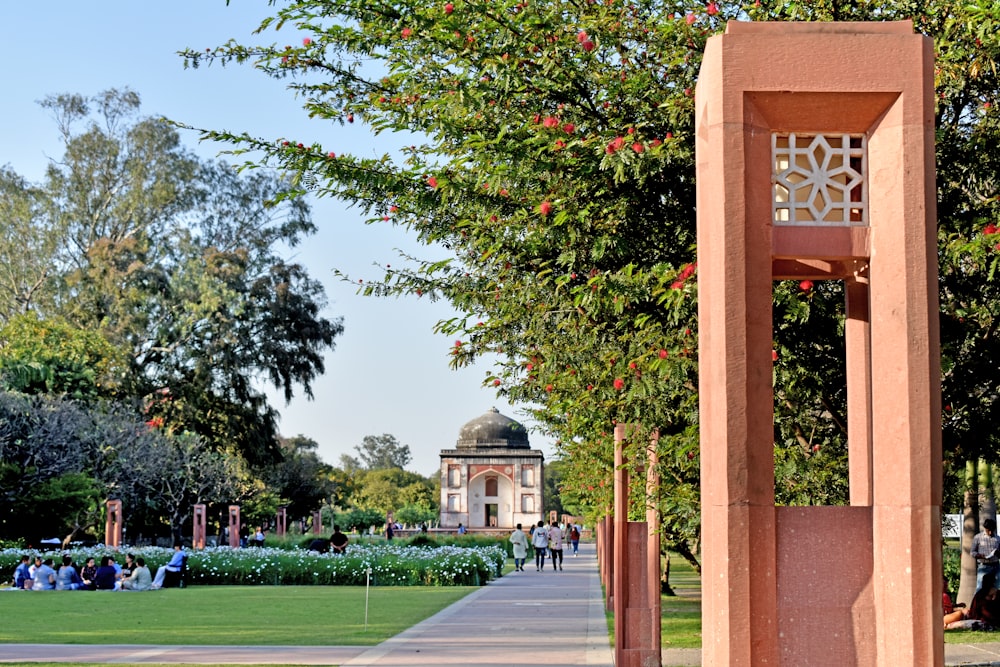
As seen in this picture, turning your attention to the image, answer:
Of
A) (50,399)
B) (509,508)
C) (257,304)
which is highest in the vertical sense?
(257,304)

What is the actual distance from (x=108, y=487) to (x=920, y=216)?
109ft

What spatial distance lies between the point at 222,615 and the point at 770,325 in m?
13.3

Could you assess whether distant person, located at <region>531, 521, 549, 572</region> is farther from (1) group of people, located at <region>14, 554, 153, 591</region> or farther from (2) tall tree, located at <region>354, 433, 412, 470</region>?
(2) tall tree, located at <region>354, 433, 412, 470</region>

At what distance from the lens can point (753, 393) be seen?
5.38 m

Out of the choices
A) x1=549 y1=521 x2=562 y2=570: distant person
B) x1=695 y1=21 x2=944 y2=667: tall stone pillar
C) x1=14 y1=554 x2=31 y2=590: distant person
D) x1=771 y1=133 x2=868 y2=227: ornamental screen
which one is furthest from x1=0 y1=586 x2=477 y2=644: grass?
x1=771 y1=133 x2=868 y2=227: ornamental screen

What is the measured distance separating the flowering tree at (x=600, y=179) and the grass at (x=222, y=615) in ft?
19.0

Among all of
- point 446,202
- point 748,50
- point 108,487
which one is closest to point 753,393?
point 748,50

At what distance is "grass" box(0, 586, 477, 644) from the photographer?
45.3ft

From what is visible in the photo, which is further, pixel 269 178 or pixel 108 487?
pixel 269 178

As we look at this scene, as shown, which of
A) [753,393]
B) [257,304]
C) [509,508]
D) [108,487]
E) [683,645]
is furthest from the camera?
[509,508]

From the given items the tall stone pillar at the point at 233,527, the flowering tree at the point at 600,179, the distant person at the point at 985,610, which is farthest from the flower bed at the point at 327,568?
the flowering tree at the point at 600,179

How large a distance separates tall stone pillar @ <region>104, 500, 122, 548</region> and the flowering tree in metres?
25.4

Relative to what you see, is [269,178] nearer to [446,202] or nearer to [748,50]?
[446,202]

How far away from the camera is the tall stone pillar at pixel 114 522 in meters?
32.7
